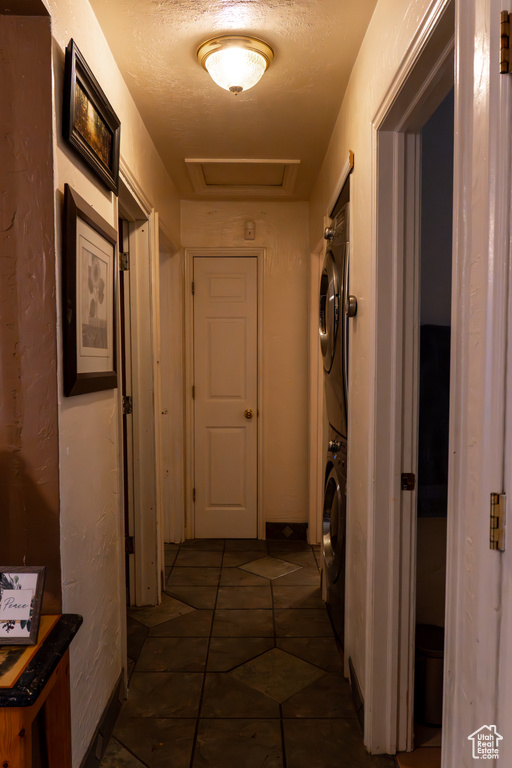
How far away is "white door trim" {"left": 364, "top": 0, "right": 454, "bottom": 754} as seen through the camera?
1723 mm

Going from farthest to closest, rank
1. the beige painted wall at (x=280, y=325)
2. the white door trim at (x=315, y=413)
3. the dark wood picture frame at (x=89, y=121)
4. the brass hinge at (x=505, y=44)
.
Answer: the beige painted wall at (x=280, y=325), the white door trim at (x=315, y=413), the dark wood picture frame at (x=89, y=121), the brass hinge at (x=505, y=44)

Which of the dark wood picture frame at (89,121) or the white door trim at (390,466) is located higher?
the dark wood picture frame at (89,121)

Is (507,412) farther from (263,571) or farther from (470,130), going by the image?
(263,571)

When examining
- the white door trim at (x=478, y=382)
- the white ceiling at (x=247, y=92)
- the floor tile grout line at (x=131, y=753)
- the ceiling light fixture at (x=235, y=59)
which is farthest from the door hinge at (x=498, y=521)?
the ceiling light fixture at (x=235, y=59)

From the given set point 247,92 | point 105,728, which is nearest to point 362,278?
point 247,92

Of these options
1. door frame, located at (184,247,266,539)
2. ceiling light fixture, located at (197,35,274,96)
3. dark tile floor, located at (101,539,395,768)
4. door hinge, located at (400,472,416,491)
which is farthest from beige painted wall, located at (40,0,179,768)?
door frame, located at (184,247,266,539)

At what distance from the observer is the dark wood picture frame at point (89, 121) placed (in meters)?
1.43

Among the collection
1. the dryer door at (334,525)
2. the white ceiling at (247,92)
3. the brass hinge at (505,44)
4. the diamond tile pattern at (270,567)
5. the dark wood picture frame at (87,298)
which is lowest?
the diamond tile pattern at (270,567)

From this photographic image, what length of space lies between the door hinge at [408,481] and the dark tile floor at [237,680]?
0.92 m

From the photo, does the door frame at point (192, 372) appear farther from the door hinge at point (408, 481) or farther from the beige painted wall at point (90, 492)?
the door hinge at point (408, 481)

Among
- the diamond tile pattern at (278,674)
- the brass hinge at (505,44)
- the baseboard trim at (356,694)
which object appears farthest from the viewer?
the diamond tile pattern at (278,674)

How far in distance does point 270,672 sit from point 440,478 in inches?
45.1

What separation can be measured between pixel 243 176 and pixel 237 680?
290cm

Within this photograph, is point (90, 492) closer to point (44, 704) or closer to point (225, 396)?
point (44, 704)
